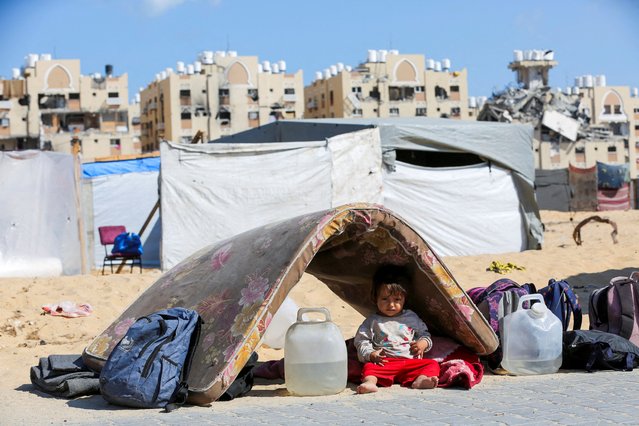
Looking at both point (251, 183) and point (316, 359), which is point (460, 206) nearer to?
point (251, 183)

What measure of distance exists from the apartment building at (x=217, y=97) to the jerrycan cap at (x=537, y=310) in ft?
239

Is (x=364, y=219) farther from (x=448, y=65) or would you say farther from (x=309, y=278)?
(x=448, y=65)

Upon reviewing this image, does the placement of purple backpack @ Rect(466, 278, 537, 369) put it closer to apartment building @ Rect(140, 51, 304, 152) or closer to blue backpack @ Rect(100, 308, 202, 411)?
blue backpack @ Rect(100, 308, 202, 411)

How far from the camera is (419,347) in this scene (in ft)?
18.9

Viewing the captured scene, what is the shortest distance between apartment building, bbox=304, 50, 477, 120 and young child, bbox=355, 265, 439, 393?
75.8 m

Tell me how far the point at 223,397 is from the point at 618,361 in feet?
8.10

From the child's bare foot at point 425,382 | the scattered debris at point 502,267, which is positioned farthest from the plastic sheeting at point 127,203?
the child's bare foot at point 425,382

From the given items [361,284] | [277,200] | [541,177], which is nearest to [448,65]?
[541,177]

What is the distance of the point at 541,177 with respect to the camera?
38844 mm

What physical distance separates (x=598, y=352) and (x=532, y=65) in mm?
80135

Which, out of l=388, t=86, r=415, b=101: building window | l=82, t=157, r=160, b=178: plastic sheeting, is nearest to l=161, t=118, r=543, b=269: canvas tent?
l=82, t=157, r=160, b=178: plastic sheeting

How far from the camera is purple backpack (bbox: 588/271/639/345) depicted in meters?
6.49

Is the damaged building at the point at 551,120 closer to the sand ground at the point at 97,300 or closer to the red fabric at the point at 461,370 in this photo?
the sand ground at the point at 97,300

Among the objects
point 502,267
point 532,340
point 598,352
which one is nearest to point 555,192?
point 502,267
